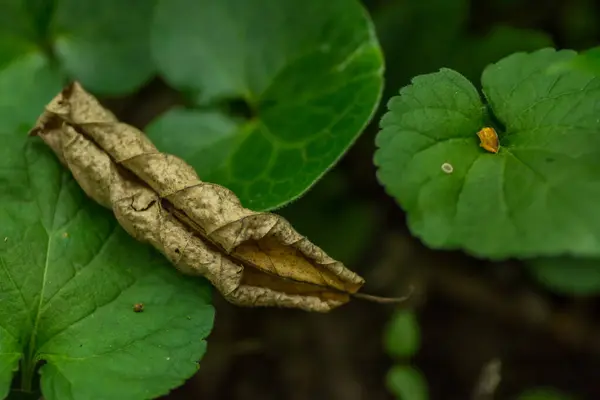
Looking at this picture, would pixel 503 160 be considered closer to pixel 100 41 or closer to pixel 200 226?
pixel 200 226

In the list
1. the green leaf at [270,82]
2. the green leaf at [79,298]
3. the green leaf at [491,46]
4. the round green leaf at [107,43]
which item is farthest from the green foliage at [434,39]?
the green leaf at [79,298]

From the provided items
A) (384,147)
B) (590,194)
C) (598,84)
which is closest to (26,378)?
(384,147)

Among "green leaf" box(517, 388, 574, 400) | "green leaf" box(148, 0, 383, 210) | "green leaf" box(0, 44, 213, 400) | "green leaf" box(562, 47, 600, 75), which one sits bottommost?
"green leaf" box(517, 388, 574, 400)

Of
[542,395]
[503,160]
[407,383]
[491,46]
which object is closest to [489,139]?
[503,160]

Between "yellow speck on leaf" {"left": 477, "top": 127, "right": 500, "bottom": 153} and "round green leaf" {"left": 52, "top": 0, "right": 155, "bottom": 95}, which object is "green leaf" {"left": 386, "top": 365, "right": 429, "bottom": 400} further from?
"round green leaf" {"left": 52, "top": 0, "right": 155, "bottom": 95}

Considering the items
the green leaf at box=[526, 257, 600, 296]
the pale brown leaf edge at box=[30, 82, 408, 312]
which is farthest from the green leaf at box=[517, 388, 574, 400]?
the pale brown leaf edge at box=[30, 82, 408, 312]

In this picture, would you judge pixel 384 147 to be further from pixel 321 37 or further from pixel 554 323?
pixel 554 323

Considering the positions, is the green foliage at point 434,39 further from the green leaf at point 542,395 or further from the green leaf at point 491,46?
the green leaf at point 542,395
